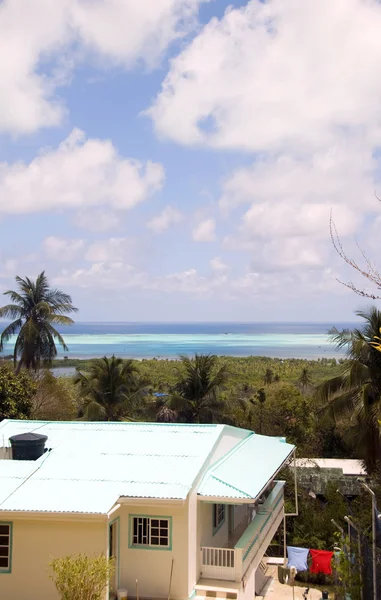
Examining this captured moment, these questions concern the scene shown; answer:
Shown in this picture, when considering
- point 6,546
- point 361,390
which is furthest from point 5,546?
point 361,390

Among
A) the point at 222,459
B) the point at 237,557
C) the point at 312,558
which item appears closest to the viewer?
the point at 237,557

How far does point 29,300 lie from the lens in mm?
47469

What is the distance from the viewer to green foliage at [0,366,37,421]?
108 ft

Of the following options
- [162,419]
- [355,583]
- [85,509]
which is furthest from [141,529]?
[162,419]

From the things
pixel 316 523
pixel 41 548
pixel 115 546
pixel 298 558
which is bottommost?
pixel 298 558

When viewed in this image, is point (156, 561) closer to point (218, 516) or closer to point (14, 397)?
point (218, 516)

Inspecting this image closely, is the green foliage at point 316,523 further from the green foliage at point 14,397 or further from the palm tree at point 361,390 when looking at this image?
the green foliage at point 14,397

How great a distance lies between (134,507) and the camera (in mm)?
16141

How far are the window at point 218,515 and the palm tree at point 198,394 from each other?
50.6ft

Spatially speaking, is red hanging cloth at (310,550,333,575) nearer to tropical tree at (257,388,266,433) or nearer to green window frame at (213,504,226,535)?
green window frame at (213,504,226,535)

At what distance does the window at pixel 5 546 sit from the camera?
15461 millimetres

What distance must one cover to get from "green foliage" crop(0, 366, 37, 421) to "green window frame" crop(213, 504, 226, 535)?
15171 millimetres

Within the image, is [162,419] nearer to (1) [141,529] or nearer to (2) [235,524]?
(2) [235,524]

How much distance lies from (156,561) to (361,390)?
13211 millimetres
